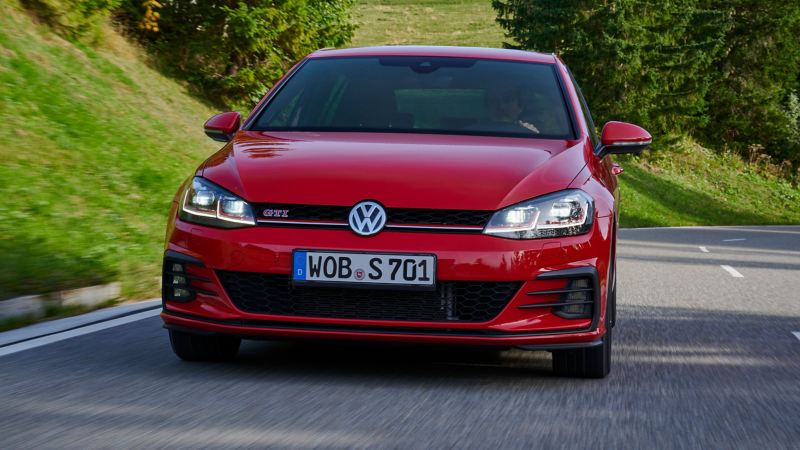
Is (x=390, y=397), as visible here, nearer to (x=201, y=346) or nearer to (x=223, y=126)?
(x=201, y=346)

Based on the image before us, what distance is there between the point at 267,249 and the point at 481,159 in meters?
1.10

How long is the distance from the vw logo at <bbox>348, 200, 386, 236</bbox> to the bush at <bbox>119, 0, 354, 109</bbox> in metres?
17.5

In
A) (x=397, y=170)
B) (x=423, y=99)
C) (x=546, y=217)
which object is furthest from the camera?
(x=423, y=99)

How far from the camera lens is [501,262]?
17.6 ft

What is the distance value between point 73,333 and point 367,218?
91.1 inches

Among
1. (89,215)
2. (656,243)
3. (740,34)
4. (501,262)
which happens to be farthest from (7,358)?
(740,34)

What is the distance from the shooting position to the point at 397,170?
18.4 ft

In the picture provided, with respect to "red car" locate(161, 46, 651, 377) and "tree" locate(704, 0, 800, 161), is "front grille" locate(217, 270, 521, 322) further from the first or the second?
"tree" locate(704, 0, 800, 161)

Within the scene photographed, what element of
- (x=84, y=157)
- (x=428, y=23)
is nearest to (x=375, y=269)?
(x=84, y=157)

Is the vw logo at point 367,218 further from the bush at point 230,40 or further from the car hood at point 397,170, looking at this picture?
the bush at point 230,40

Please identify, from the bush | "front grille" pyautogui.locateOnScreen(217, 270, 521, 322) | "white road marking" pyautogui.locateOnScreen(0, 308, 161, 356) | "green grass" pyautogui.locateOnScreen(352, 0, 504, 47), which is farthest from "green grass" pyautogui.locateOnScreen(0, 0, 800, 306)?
"green grass" pyautogui.locateOnScreen(352, 0, 504, 47)

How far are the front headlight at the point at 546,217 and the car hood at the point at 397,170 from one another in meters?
0.05

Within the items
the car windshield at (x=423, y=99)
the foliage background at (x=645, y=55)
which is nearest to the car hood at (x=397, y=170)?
the car windshield at (x=423, y=99)

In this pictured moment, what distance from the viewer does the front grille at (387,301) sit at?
540 cm
